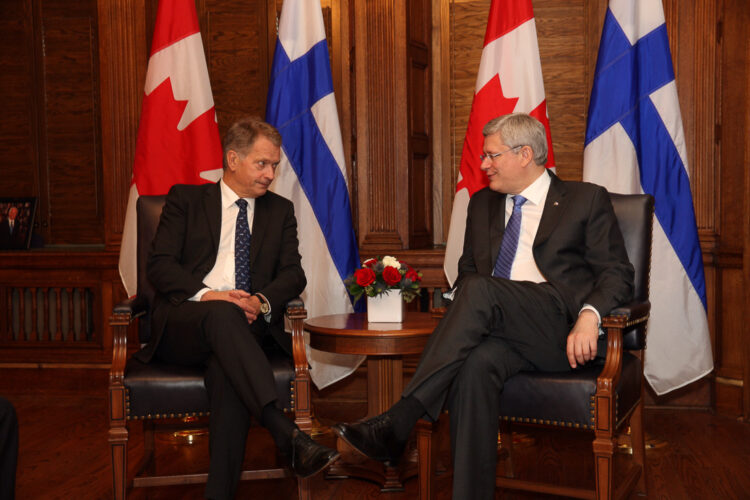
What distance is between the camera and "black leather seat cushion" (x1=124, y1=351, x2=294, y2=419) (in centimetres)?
251

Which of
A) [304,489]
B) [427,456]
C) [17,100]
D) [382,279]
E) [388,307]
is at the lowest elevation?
[304,489]

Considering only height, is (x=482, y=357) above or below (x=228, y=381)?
above

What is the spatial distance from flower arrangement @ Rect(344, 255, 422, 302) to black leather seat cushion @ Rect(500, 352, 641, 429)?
63 cm

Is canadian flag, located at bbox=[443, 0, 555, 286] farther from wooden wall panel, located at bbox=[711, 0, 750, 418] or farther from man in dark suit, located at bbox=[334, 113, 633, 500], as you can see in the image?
wooden wall panel, located at bbox=[711, 0, 750, 418]

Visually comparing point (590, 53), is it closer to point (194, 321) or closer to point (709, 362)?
point (709, 362)

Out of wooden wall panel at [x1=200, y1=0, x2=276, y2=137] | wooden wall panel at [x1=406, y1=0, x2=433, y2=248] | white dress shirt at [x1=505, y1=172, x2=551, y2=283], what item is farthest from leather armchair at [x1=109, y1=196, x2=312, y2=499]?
wooden wall panel at [x1=200, y1=0, x2=276, y2=137]

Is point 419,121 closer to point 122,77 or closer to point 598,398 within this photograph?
point 122,77

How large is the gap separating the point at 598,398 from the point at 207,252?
1523 millimetres

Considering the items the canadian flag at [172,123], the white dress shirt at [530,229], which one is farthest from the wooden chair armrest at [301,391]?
the canadian flag at [172,123]

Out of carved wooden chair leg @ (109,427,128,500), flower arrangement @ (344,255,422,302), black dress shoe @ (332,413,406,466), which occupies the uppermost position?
flower arrangement @ (344,255,422,302)

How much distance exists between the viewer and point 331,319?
10.1 feet

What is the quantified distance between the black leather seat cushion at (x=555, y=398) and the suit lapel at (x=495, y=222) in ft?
1.64

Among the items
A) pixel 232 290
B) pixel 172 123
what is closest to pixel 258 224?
pixel 232 290

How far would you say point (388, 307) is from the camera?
291 centimetres
